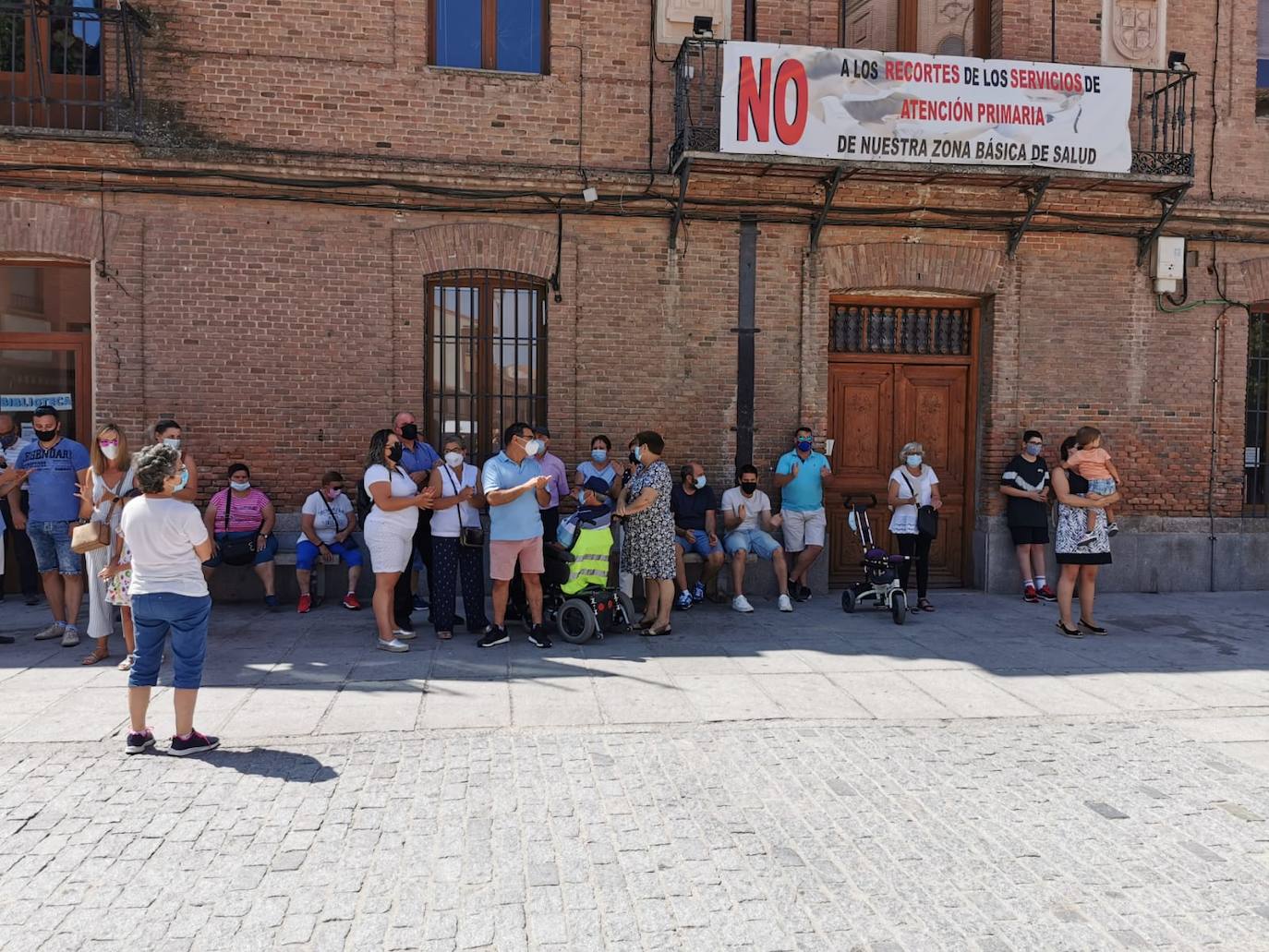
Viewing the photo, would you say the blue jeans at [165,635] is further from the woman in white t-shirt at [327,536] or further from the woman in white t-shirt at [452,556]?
the woman in white t-shirt at [327,536]

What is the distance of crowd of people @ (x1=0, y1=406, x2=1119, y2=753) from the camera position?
205 inches

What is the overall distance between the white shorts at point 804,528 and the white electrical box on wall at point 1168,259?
16.7ft

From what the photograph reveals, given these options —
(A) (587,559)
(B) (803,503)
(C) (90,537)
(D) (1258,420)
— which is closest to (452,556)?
(A) (587,559)

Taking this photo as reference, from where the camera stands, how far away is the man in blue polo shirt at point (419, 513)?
8.25 metres

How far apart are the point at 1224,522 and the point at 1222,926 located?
933cm

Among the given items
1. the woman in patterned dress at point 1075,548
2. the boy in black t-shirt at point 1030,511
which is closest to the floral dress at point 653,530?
the woman in patterned dress at point 1075,548

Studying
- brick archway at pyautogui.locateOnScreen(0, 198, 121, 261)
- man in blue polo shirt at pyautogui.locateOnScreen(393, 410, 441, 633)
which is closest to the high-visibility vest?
man in blue polo shirt at pyautogui.locateOnScreen(393, 410, 441, 633)

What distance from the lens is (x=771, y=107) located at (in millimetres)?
9516

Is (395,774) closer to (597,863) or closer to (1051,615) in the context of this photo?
(597,863)

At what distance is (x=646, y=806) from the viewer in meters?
4.52

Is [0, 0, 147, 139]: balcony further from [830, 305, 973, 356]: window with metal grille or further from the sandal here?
the sandal

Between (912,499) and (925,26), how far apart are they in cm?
583

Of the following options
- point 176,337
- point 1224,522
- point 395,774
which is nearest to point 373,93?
point 176,337

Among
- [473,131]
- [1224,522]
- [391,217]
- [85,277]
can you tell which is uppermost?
[473,131]
